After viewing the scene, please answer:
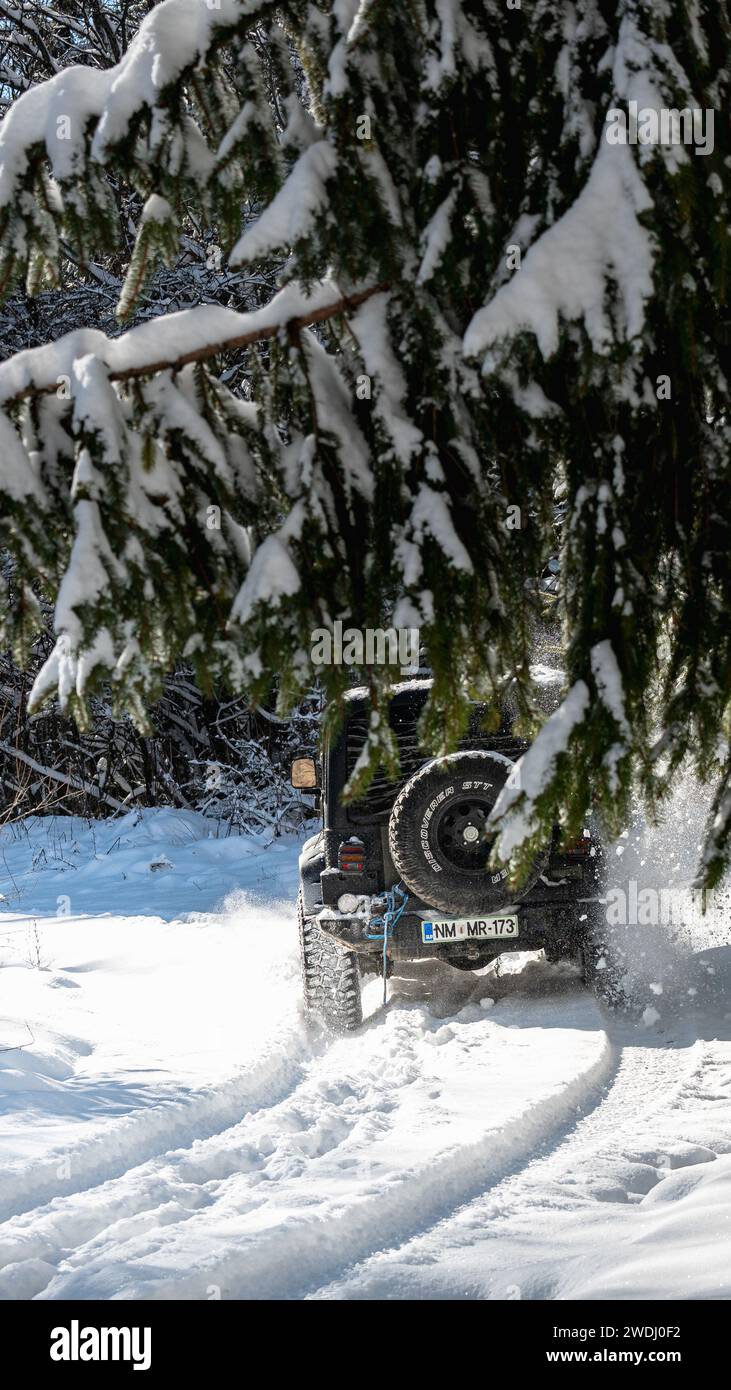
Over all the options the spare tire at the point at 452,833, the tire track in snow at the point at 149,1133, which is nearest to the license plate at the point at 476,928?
the spare tire at the point at 452,833

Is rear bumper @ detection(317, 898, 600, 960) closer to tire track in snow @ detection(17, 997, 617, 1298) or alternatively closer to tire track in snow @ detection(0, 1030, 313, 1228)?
tire track in snow @ detection(17, 997, 617, 1298)

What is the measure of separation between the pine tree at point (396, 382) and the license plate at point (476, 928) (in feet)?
13.5

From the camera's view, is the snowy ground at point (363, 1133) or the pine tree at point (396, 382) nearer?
the pine tree at point (396, 382)

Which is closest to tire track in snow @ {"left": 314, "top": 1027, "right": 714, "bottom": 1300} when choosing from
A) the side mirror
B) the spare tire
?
the spare tire

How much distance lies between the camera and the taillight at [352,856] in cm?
776

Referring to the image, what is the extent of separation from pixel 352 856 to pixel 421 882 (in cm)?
66

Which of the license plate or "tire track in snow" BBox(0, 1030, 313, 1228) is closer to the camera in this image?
"tire track in snow" BBox(0, 1030, 313, 1228)

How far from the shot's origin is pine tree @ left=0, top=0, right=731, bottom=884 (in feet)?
10.1

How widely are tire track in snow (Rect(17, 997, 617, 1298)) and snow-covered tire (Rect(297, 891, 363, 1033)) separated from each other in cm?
52

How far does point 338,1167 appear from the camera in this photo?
4.71 metres

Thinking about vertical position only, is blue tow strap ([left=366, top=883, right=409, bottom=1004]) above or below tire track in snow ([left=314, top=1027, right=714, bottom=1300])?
above

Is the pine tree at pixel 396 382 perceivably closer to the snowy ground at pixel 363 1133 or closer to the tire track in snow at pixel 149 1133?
the snowy ground at pixel 363 1133
